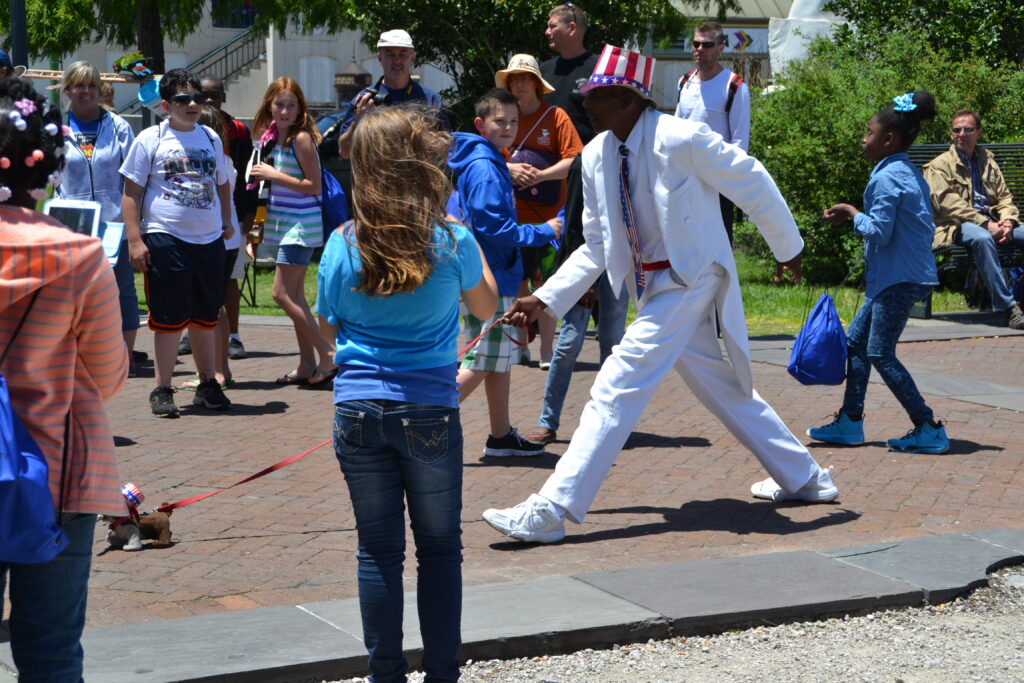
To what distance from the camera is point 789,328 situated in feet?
38.0

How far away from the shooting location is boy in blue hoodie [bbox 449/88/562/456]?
20.3ft

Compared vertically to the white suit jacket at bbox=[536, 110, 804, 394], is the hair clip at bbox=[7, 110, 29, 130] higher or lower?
higher

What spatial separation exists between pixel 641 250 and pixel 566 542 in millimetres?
1225

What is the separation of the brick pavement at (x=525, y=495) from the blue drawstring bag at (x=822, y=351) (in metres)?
0.46

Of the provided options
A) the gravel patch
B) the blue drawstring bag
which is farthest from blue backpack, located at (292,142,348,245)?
the gravel patch

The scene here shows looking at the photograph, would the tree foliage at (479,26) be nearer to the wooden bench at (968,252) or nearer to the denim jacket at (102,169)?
the wooden bench at (968,252)

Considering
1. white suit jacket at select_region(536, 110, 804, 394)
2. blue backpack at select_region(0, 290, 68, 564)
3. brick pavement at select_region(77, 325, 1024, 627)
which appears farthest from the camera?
white suit jacket at select_region(536, 110, 804, 394)

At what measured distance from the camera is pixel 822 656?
421 centimetres

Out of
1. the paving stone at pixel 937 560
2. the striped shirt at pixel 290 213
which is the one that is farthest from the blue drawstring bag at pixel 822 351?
the striped shirt at pixel 290 213

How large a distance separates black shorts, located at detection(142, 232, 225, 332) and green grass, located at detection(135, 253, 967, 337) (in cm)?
490

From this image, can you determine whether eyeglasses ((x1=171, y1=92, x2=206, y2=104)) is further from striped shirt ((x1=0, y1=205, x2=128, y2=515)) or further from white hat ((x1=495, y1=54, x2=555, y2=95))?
striped shirt ((x1=0, y1=205, x2=128, y2=515))

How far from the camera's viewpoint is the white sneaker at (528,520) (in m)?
5.27

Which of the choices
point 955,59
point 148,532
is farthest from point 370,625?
point 955,59

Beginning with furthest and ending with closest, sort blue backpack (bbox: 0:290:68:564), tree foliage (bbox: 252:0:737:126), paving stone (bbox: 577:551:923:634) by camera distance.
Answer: tree foliage (bbox: 252:0:737:126)
paving stone (bbox: 577:551:923:634)
blue backpack (bbox: 0:290:68:564)
